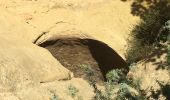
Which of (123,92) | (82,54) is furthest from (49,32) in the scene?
(123,92)

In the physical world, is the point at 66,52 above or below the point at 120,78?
above

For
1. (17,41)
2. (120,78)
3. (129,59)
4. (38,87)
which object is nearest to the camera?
(120,78)

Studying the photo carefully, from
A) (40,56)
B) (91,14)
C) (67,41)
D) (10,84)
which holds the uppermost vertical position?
(91,14)

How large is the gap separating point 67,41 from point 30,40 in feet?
2.79

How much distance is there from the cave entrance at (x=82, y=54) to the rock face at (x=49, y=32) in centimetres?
16

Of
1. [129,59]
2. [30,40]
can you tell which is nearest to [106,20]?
[129,59]

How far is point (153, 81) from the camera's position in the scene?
823 cm

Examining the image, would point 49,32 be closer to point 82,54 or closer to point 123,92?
point 82,54

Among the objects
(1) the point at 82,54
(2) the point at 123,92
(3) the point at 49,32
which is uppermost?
(3) the point at 49,32

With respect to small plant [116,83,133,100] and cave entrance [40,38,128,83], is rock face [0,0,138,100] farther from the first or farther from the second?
small plant [116,83,133,100]

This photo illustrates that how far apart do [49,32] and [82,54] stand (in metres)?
0.83

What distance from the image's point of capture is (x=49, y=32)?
9148 mm

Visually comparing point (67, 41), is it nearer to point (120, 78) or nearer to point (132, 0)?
point (132, 0)

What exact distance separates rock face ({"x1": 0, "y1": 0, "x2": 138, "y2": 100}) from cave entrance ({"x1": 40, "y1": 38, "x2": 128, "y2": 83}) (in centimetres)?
16
